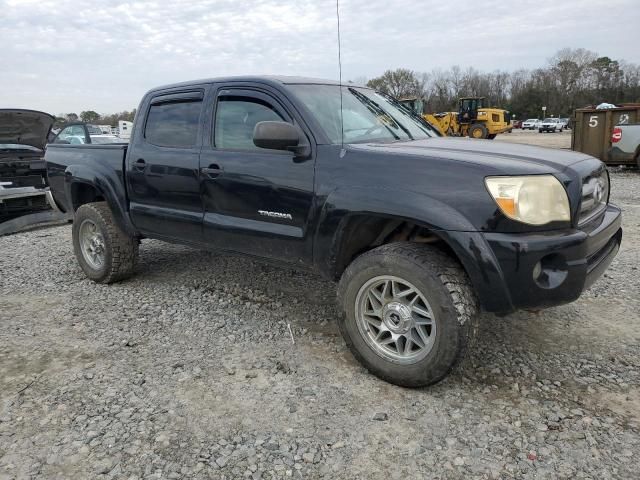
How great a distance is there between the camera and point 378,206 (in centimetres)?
285

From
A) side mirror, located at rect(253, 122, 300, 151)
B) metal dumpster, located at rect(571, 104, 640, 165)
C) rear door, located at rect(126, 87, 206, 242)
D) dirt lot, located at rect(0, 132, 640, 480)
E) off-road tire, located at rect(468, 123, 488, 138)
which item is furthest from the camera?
off-road tire, located at rect(468, 123, 488, 138)

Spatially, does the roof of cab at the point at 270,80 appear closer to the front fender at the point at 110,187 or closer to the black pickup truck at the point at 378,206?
the black pickup truck at the point at 378,206

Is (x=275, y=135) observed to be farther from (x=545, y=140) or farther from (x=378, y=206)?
(x=545, y=140)

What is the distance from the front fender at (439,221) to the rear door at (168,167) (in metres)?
1.40

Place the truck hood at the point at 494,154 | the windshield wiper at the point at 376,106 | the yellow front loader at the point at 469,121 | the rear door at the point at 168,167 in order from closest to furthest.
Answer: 1. the truck hood at the point at 494,154
2. the windshield wiper at the point at 376,106
3. the rear door at the point at 168,167
4. the yellow front loader at the point at 469,121

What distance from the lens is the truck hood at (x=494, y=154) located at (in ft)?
8.71

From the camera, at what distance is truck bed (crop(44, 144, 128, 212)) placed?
4.57m

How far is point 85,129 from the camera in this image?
404 inches

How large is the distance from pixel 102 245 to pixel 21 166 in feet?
13.6

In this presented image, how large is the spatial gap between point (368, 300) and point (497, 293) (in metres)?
0.78

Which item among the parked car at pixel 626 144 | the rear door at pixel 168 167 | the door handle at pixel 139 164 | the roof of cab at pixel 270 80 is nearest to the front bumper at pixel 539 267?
the roof of cab at pixel 270 80

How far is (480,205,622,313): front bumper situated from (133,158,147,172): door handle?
118 inches

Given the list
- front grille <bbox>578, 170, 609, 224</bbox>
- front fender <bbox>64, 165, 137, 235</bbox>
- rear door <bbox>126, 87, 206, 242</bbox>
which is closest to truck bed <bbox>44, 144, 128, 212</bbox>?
front fender <bbox>64, 165, 137, 235</bbox>

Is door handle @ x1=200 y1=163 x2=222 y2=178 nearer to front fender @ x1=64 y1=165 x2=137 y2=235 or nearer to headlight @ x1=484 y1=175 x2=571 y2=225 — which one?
front fender @ x1=64 y1=165 x2=137 y2=235
